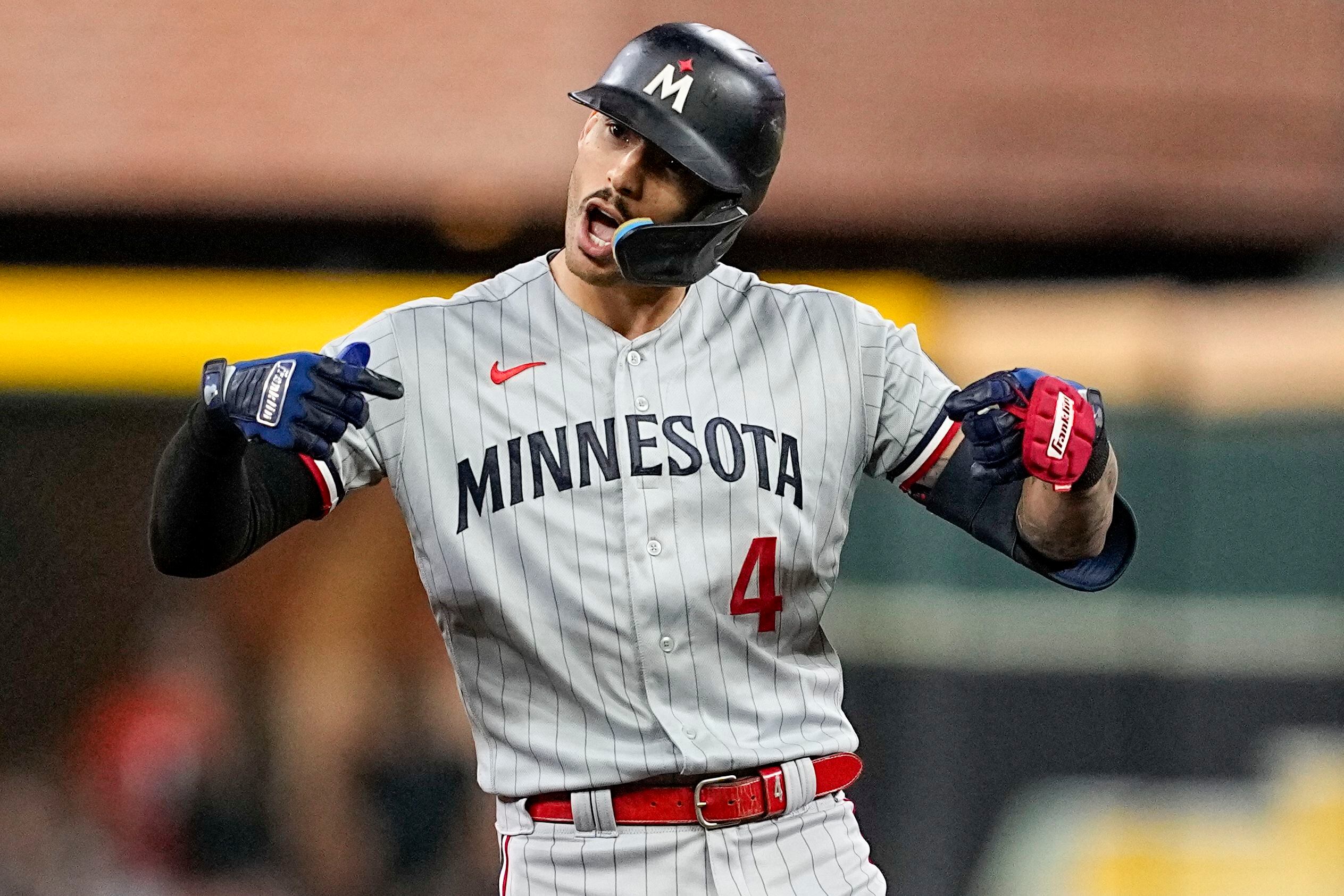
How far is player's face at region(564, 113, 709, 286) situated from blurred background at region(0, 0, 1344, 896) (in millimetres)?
2230

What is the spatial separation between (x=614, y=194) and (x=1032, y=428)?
0.52 meters

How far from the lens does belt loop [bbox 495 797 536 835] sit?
5.61 ft

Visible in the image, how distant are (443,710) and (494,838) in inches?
13.2

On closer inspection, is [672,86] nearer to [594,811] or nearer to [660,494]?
[660,494]

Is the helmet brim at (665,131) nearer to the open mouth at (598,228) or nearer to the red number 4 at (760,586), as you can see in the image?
the open mouth at (598,228)

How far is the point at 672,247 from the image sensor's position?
5.58 feet

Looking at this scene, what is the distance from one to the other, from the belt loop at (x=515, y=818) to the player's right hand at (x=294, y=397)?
0.46m

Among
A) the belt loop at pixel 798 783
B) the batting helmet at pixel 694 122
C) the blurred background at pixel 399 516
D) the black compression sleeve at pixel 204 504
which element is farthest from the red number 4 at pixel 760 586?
the blurred background at pixel 399 516

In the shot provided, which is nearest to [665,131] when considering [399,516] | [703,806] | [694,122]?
[694,122]

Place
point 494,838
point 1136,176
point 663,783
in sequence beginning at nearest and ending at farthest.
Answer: point 663,783
point 494,838
point 1136,176

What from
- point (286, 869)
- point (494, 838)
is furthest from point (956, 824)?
point (286, 869)

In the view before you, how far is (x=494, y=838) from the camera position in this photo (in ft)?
12.6

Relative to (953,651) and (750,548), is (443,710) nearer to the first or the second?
(953,651)

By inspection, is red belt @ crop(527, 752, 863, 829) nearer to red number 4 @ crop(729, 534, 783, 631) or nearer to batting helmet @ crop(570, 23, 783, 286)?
red number 4 @ crop(729, 534, 783, 631)
